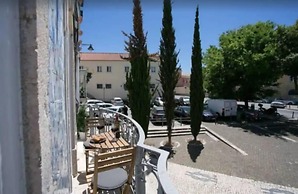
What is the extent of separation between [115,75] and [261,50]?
24246 millimetres

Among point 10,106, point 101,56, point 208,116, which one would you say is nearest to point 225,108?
point 208,116

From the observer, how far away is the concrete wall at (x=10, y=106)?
1.33 metres

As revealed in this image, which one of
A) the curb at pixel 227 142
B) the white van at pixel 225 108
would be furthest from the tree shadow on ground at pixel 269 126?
the curb at pixel 227 142

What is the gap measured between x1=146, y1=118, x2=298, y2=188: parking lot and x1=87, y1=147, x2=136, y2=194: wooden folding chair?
10.1 meters

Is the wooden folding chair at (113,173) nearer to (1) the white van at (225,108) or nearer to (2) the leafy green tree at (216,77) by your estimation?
(1) the white van at (225,108)

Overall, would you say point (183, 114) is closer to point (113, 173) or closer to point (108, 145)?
point (108, 145)

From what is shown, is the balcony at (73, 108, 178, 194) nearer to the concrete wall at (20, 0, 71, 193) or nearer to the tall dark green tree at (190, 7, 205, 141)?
the concrete wall at (20, 0, 71, 193)

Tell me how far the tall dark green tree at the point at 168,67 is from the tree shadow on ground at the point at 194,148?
1450 mm

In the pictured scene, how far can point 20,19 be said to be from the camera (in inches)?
57.4

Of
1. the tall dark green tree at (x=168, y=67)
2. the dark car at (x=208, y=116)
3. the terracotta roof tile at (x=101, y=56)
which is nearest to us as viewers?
the tall dark green tree at (x=168, y=67)

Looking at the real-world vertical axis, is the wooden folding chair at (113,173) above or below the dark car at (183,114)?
above

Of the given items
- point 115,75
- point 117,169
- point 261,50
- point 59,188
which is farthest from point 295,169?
point 115,75

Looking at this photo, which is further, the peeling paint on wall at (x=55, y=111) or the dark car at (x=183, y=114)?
the dark car at (x=183, y=114)

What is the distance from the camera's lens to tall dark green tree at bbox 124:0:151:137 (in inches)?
653
